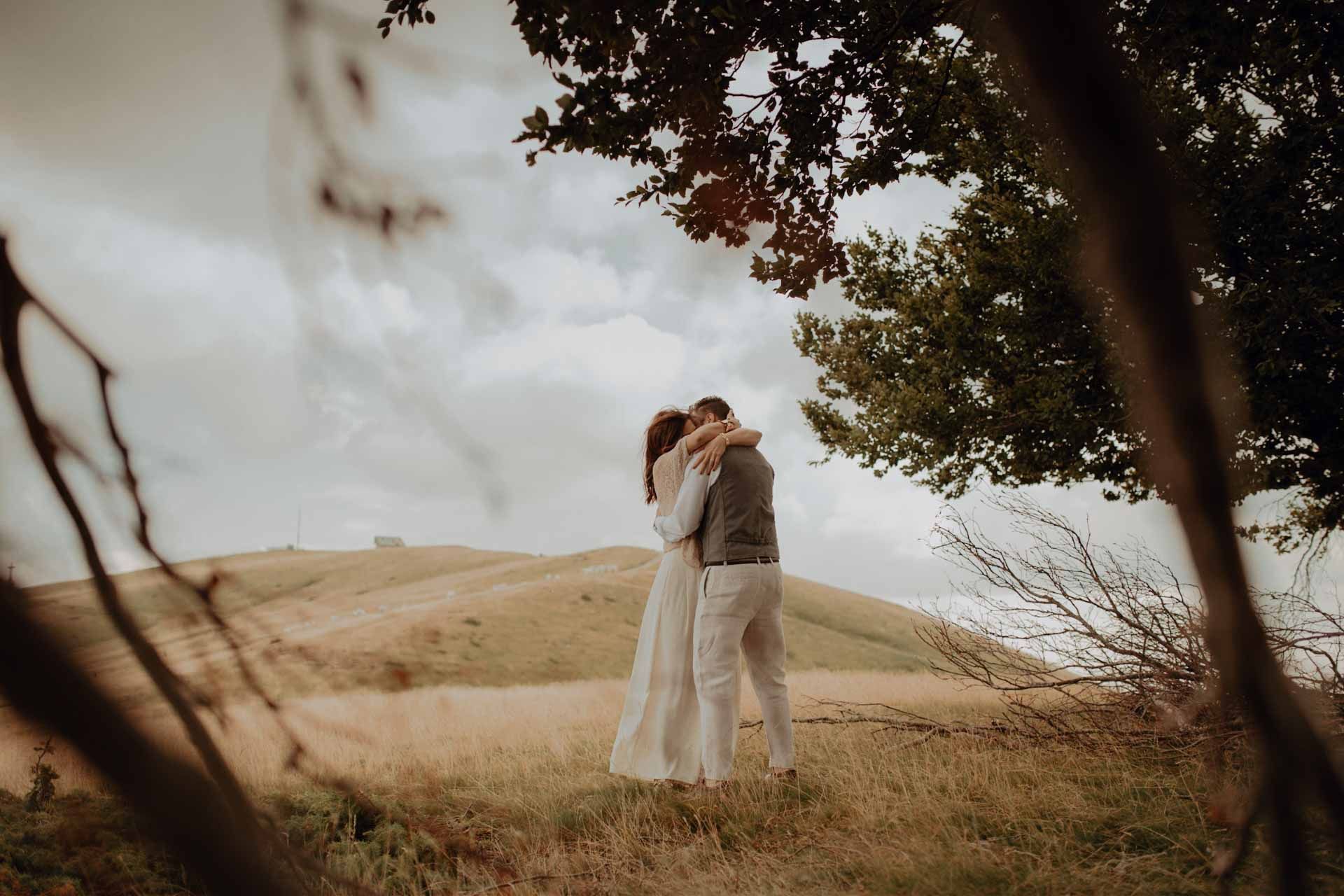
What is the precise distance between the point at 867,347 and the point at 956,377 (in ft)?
5.79

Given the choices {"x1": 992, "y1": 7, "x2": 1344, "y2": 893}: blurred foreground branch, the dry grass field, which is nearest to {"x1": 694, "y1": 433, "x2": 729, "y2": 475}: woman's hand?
the dry grass field

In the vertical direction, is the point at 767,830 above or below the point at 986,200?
below

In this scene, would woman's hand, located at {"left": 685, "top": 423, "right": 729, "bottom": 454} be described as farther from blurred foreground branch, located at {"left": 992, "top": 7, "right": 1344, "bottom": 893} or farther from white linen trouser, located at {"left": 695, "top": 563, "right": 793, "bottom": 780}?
blurred foreground branch, located at {"left": 992, "top": 7, "right": 1344, "bottom": 893}

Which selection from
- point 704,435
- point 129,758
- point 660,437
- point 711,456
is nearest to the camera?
point 129,758

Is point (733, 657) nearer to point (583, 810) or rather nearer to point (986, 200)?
point (583, 810)

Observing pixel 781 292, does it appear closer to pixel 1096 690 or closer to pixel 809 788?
pixel 809 788

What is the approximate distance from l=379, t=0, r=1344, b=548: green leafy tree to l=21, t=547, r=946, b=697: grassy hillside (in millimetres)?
1288

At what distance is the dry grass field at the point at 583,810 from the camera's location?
4.50ft

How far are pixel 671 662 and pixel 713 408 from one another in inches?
85.9

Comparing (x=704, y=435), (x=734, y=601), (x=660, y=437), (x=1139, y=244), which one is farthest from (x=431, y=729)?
(x=1139, y=244)

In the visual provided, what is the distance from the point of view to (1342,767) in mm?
791

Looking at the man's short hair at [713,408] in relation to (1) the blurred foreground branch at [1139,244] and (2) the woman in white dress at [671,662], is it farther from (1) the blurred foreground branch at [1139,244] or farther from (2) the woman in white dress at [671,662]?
(1) the blurred foreground branch at [1139,244]

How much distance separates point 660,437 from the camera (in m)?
6.94

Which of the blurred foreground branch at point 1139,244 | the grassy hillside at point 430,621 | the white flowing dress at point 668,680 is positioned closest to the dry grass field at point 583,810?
the grassy hillside at point 430,621
